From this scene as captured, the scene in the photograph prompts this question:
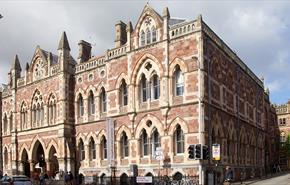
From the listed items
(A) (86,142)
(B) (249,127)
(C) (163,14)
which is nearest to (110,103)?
(A) (86,142)

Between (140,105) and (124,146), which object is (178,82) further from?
(124,146)

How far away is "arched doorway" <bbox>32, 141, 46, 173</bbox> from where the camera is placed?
50562 mm

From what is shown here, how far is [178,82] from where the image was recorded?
3756 centimetres

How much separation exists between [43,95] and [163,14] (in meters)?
18.5

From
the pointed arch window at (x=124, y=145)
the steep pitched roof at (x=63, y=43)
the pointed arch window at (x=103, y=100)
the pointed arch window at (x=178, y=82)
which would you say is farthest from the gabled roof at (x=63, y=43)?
the pointed arch window at (x=178, y=82)

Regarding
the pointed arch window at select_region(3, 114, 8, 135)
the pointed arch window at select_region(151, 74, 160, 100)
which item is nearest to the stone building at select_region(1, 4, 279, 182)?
the pointed arch window at select_region(151, 74, 160, 100)

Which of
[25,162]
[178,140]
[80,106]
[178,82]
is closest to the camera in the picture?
[178,140]

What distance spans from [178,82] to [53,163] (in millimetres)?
18998

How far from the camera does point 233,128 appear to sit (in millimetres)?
43406

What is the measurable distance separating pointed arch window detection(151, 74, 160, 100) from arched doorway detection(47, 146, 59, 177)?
48.8 feet

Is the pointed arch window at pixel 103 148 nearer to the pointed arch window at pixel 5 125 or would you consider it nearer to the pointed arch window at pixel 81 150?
the pointed arch window at pixel 81 150

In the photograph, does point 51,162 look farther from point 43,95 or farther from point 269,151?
point 269,151

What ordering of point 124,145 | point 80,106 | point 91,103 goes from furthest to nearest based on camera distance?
point 80,106, point 91,103, point 124,145

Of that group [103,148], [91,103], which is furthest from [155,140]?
[91,103]
